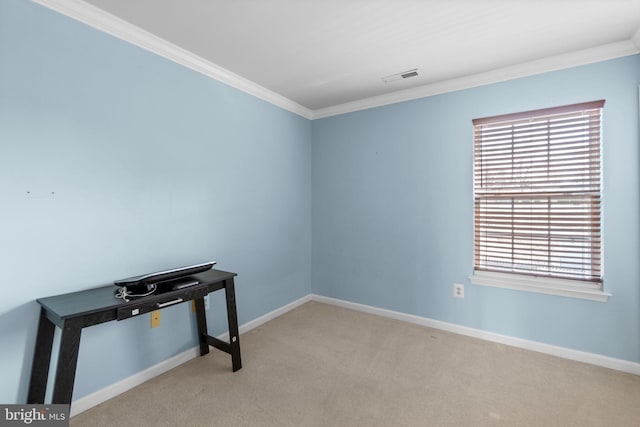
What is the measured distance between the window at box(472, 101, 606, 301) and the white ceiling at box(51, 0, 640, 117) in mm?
484

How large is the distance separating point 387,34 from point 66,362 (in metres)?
2.75

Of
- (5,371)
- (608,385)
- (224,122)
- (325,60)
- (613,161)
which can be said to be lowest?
(608,385)

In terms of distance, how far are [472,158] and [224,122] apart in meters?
2.36

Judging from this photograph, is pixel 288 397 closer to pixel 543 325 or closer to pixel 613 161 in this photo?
pixel 543 325

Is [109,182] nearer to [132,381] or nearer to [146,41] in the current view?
[146,41]

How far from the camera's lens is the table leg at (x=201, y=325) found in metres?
2.39

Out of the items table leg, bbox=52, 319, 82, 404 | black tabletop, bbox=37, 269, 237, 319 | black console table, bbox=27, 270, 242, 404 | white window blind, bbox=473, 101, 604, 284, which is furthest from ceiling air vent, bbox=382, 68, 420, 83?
table leg, bbox=52, 319, 82, 404

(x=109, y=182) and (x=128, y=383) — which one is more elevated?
(x=109, y=182)

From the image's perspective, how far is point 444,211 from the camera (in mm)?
2875

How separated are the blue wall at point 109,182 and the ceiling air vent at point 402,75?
53.2 inches

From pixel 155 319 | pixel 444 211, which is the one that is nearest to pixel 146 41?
pixel 155 319

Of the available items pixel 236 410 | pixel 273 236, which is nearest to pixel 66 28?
pixel 273 236

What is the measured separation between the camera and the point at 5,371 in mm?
1500

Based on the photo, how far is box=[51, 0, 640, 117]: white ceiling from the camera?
1.76 meters
